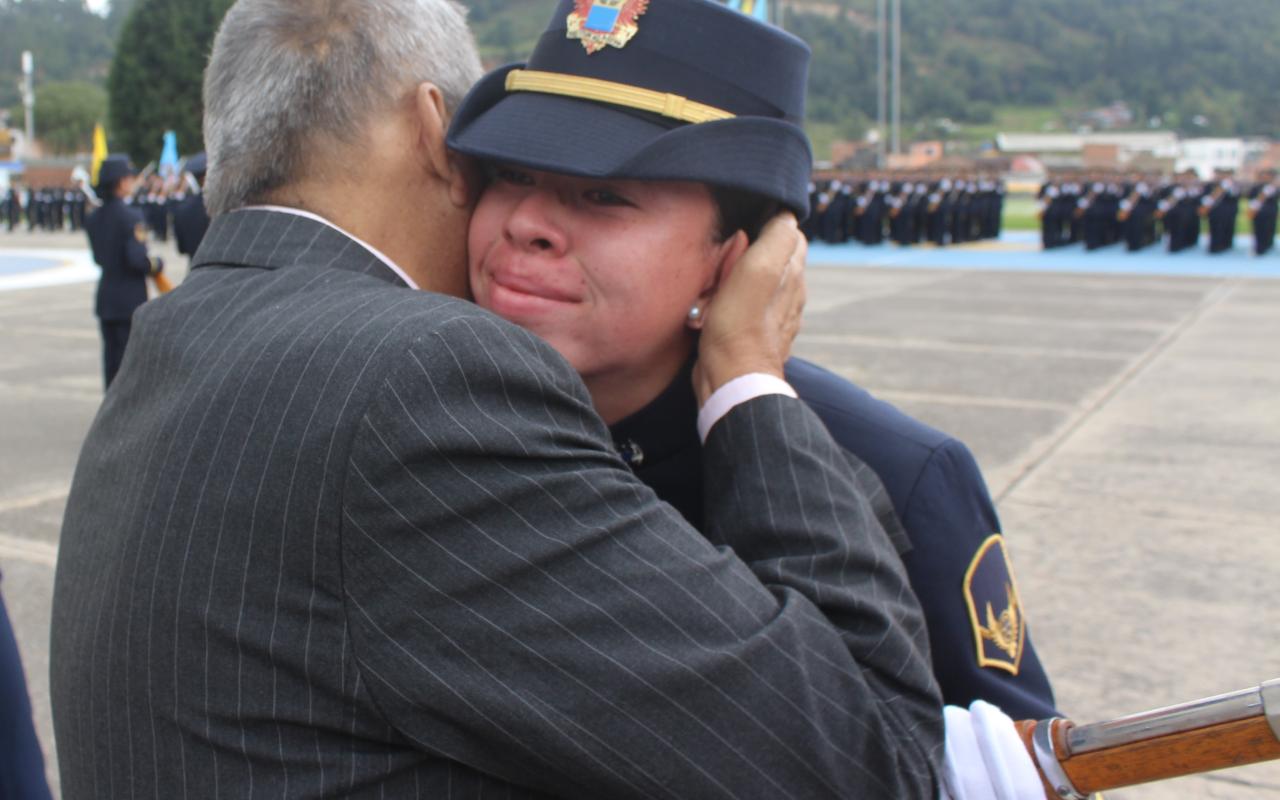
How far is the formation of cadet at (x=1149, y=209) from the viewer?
69.7 feet

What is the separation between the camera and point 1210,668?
3969mm

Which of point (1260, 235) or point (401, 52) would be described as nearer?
point (401, 52)

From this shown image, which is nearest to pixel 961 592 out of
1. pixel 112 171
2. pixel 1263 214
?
pixel 112 171

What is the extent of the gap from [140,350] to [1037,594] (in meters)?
3.95

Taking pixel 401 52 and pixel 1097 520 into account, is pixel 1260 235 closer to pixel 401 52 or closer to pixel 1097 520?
pixel 1097 520

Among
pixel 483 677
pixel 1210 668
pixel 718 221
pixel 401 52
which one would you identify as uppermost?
pixel 401 52

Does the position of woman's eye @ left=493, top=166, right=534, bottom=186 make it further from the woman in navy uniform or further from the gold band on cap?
the gold band on cap

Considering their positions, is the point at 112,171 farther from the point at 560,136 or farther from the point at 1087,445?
the point at 560,136

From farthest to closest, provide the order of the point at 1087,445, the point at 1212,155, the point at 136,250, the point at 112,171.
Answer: the point at 1212,155 → the point at 112,171 → the point at 136,250 → the point at 1087,445

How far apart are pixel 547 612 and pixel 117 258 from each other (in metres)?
8.09

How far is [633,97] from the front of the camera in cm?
147

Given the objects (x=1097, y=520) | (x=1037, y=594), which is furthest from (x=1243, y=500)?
(x=1037, y=594)

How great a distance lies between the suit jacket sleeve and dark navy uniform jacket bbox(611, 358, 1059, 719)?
41 centimetres

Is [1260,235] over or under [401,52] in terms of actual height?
under
